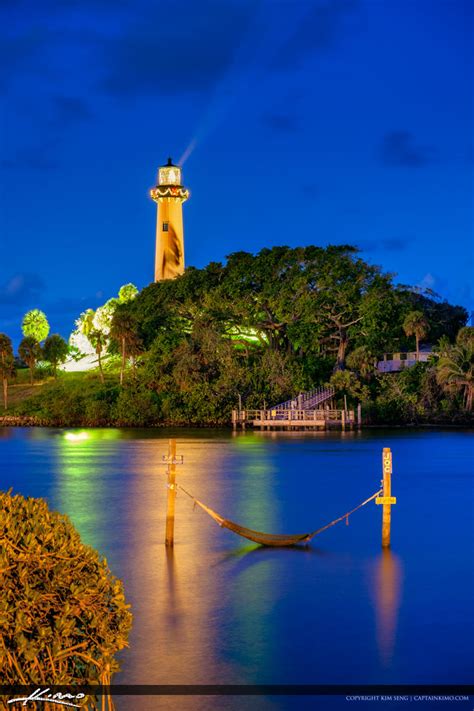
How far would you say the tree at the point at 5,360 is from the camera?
8362cm

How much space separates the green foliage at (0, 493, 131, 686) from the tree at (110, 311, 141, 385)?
225ft

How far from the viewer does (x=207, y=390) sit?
68.8 m

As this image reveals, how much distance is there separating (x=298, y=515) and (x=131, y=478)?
11386 mm

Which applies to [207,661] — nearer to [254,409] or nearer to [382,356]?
[254,409]

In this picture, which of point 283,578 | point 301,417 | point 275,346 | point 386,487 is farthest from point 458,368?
point 283,578

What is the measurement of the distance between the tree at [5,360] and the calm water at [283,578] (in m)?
47.3

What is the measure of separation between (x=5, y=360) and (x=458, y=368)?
4213cm

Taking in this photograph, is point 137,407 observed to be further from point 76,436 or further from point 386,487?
point 386,487

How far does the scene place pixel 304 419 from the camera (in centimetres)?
6469

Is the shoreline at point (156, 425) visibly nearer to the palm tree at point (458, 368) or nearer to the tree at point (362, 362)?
the palm tree at point (458, 368)

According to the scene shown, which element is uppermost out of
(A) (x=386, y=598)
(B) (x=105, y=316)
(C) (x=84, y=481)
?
(B) (x=105, y=316)

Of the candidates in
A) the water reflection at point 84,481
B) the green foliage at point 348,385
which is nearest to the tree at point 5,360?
the water reflection at point 84,481

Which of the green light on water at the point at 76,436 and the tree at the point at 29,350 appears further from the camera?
the tree at the point at 29,350

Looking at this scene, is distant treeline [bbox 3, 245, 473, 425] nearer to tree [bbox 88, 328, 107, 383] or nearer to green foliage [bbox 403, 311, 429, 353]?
green foliage [bbox 403, 311, 429, 353]
